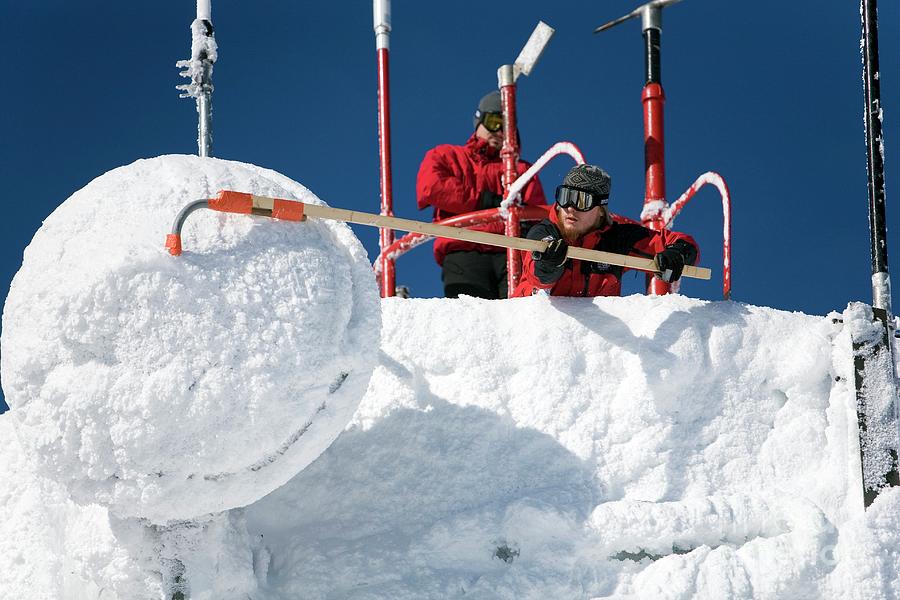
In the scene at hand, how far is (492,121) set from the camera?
5.48 m

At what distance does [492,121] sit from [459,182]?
1.36 feet

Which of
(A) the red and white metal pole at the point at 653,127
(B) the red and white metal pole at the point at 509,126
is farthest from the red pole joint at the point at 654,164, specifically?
(B) the red and white metal pole at the point at 509,126

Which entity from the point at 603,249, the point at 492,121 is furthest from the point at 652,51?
the point at 603,249

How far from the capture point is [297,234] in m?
2.38

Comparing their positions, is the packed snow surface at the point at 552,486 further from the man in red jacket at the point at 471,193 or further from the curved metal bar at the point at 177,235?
the man in red jacket at the point at 471,193

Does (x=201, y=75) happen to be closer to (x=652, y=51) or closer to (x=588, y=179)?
(x=588, y=179)

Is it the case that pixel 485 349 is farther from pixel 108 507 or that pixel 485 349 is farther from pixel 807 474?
pixel 108 507

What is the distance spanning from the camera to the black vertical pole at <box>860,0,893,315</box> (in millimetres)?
3326

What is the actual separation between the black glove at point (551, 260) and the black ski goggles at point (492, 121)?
2.17 metres

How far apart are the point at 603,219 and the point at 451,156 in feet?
6.52

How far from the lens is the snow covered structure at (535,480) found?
250 centimetres

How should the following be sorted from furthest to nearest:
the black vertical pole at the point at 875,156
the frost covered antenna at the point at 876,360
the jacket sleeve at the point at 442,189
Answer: the jacket sleeve at the point at 442,189 < the black vertical pole at the point at 875,156 < the frost covered antenna at the point at 876,360

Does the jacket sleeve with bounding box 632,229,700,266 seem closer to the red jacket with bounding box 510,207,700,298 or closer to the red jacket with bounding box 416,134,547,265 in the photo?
the red jacket with bounding box 510,207,700,298

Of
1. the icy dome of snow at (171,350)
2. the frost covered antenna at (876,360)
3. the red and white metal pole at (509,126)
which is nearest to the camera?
the icy dome of snow at (171,350)
